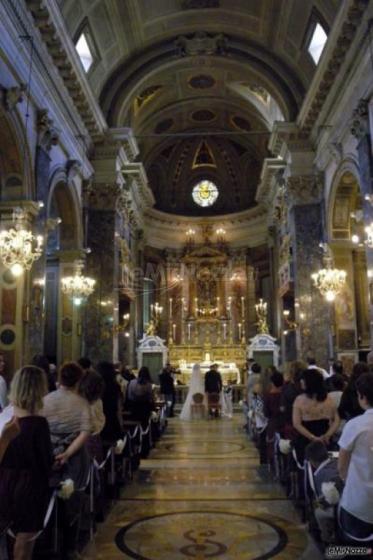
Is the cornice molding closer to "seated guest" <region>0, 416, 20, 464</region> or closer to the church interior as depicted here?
the church interior

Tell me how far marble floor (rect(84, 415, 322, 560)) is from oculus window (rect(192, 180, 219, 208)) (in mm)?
19953

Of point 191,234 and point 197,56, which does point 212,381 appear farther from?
point 191,234

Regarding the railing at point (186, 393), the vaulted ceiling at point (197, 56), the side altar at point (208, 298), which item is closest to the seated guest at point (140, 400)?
the vaulted ceiling at point (197, 56)

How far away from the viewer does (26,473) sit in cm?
307

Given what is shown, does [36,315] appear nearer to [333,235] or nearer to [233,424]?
[233,424]

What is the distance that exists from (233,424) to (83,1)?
37.4 ft

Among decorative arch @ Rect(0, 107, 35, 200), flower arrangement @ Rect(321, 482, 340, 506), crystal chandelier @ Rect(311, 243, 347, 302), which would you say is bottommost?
flower arrangement @ Rect(321, 482, 340, 506)

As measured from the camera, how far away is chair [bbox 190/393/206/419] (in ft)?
47.7

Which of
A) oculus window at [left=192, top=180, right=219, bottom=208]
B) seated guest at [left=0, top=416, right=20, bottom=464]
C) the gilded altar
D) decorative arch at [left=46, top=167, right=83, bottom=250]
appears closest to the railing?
the gilded altar

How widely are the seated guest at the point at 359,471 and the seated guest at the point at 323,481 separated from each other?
39 cm

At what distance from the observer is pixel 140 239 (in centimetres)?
2373

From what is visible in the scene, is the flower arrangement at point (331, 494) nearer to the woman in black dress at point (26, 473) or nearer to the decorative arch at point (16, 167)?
the woman in black dress at point (26, 473)

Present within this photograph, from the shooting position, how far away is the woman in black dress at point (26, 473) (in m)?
3.05

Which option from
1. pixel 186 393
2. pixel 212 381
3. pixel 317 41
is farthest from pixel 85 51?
pixel 186 393
